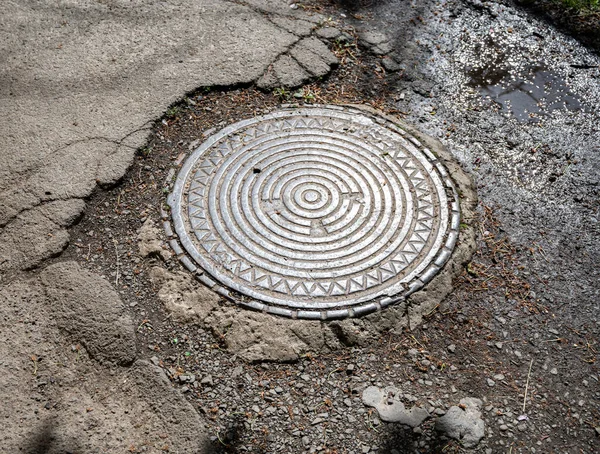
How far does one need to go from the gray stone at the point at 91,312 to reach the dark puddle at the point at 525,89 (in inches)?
108

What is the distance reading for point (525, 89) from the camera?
4.02 m

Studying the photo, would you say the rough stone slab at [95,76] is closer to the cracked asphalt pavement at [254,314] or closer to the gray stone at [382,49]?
the cracked asphalt pavement at [254,314]

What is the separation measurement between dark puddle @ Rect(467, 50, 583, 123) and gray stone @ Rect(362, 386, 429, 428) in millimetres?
2175

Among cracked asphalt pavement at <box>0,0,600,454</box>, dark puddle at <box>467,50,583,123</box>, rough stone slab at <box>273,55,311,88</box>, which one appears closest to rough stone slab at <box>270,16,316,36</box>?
cracked asphalt pavement at <box>0,0,600,454</box>

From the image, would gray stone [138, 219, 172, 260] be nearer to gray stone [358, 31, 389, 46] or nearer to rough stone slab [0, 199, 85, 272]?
rough stone slab [0, 199, 85, 272]

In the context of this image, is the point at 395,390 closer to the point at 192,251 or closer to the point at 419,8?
the point at 192,251

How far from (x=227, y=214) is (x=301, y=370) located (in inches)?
38.5

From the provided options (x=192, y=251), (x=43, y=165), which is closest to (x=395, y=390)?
(x=192, y=251)

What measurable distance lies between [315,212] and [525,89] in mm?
1906

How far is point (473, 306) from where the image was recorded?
9.37 ft

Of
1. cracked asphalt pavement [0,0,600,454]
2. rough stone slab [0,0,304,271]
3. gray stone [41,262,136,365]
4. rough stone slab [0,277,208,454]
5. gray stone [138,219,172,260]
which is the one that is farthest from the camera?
rough stone slab [0,0,304,271]

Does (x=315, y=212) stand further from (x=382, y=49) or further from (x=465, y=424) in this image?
(x=382, y=49)

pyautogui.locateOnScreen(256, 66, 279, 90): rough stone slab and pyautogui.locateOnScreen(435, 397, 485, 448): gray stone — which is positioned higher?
pyautogui.locateOnScreen(256, 66, 279, 90): rough stone slab

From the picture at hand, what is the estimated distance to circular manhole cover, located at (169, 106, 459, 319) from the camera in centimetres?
288
